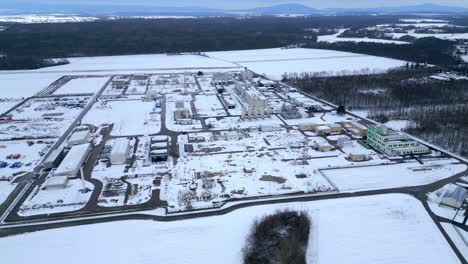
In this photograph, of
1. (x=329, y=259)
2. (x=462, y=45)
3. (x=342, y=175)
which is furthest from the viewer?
(x=462, y=45)

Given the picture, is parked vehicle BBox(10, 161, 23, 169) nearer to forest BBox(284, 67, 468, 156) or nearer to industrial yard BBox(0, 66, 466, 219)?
industrial yard BBox(0, 66, 466, 219)

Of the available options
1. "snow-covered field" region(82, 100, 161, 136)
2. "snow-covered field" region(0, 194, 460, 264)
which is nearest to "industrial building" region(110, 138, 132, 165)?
"snow-covered field" region(82, 100, 161, 136)

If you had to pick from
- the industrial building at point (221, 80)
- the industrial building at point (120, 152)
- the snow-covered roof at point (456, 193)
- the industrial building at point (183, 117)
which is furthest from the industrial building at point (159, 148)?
the industrial building at point (221, 80)

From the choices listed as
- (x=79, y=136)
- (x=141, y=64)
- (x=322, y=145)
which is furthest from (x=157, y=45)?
(x=322, y=145)

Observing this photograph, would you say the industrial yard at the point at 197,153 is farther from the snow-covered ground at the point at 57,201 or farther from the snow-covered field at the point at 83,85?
the snow-covered field at the point at 83,85

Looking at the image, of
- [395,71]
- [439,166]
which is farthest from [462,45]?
[439,166]

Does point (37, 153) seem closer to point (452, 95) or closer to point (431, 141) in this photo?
point (431, 141)
